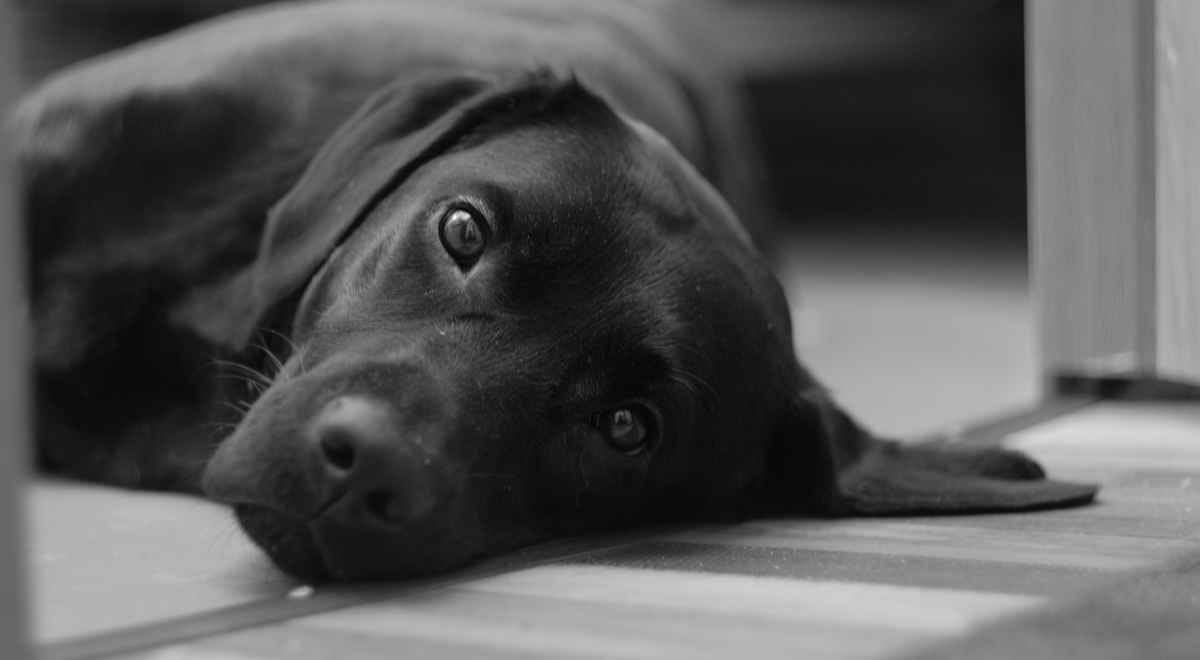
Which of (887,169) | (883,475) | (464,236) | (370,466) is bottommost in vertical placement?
(887,169)

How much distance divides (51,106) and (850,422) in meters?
1.36

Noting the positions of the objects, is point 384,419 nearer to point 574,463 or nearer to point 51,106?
point 574,463

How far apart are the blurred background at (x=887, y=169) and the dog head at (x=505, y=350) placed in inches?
43.9

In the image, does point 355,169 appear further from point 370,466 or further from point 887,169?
point 887,169

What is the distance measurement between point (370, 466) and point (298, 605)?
0.49 ft

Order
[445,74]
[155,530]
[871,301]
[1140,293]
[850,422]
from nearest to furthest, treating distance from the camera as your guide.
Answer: [155,530] < [850,422] < [445,74] < [1140,293] < [871,301]

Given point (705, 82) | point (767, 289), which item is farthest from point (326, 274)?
point (705, 82)

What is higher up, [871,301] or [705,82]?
[705,82]

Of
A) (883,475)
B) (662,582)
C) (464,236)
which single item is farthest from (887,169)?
(662,582)

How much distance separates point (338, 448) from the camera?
1.54m

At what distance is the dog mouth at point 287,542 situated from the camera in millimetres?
1647

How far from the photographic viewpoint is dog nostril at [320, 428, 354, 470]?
60.1 inches

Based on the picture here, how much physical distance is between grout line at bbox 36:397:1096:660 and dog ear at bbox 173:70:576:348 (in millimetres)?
498

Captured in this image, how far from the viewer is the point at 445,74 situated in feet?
7.63
